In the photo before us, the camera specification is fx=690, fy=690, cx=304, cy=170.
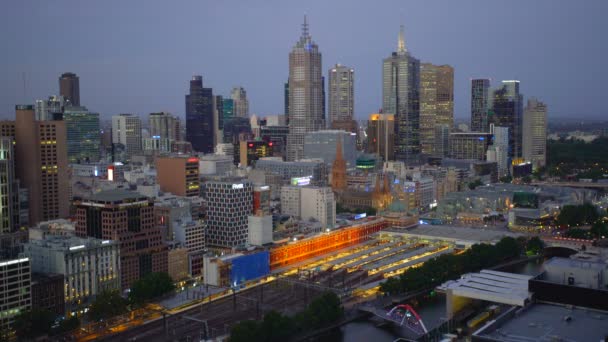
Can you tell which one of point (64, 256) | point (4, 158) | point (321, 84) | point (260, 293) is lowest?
point (260, 293)

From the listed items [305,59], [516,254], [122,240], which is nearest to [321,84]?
[305,59]

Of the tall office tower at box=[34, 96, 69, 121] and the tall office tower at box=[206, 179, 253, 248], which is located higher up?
the tall office tower at box=[34, 96, 69, 121]

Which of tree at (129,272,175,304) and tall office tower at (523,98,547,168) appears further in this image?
tall office tower at (523,98,547,168)

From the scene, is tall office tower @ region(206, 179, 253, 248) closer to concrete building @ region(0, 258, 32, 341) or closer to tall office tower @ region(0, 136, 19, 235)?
tall office tower @ region(0, 136, 19, 235)

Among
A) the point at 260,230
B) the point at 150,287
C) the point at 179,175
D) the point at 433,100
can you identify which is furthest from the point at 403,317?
the point at 433,100

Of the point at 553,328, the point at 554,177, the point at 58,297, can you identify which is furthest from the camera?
the point at 554,177

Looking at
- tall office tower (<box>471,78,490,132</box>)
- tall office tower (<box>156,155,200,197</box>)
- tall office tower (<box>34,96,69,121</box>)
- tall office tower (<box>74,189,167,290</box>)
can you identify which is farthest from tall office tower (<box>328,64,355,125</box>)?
tall office tower (<box>74,189,167,290</box>)

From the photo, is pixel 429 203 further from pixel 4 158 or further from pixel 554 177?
pixel 4 158
